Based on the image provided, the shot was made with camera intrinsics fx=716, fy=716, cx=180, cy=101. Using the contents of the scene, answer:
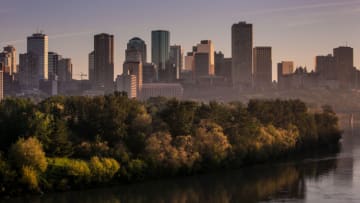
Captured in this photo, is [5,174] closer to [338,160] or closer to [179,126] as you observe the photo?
[179,126]

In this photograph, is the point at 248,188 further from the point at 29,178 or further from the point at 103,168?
the point at 29,178

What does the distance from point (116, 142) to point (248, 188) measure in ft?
37.1

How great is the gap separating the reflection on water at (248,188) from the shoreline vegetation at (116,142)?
49.1 inches

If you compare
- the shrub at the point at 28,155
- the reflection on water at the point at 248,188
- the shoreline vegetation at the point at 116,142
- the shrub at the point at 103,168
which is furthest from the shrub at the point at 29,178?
the shrub at the point at 103,168

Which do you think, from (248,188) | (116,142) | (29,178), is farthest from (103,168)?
(248,188)

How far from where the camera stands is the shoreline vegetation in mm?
49969

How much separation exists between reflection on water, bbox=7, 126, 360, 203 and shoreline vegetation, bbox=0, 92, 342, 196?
1248mm

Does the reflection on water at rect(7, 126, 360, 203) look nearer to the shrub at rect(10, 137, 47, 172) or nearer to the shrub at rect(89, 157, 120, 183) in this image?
the shrub at rect(89, 157, 120, 183)

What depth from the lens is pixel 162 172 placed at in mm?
57438

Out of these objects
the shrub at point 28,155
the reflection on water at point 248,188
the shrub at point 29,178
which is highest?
the shrub at point 28,155

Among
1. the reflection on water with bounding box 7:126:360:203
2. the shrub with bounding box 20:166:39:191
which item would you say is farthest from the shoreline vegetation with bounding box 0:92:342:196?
the reflection on water with bounding box 7:126:360:203

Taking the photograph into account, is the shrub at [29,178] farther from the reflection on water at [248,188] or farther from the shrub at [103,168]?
the shrub at [103,168]

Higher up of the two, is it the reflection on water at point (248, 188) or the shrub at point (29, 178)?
the shrub at point (29, 178)

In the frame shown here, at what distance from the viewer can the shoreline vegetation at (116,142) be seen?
1967 inches
